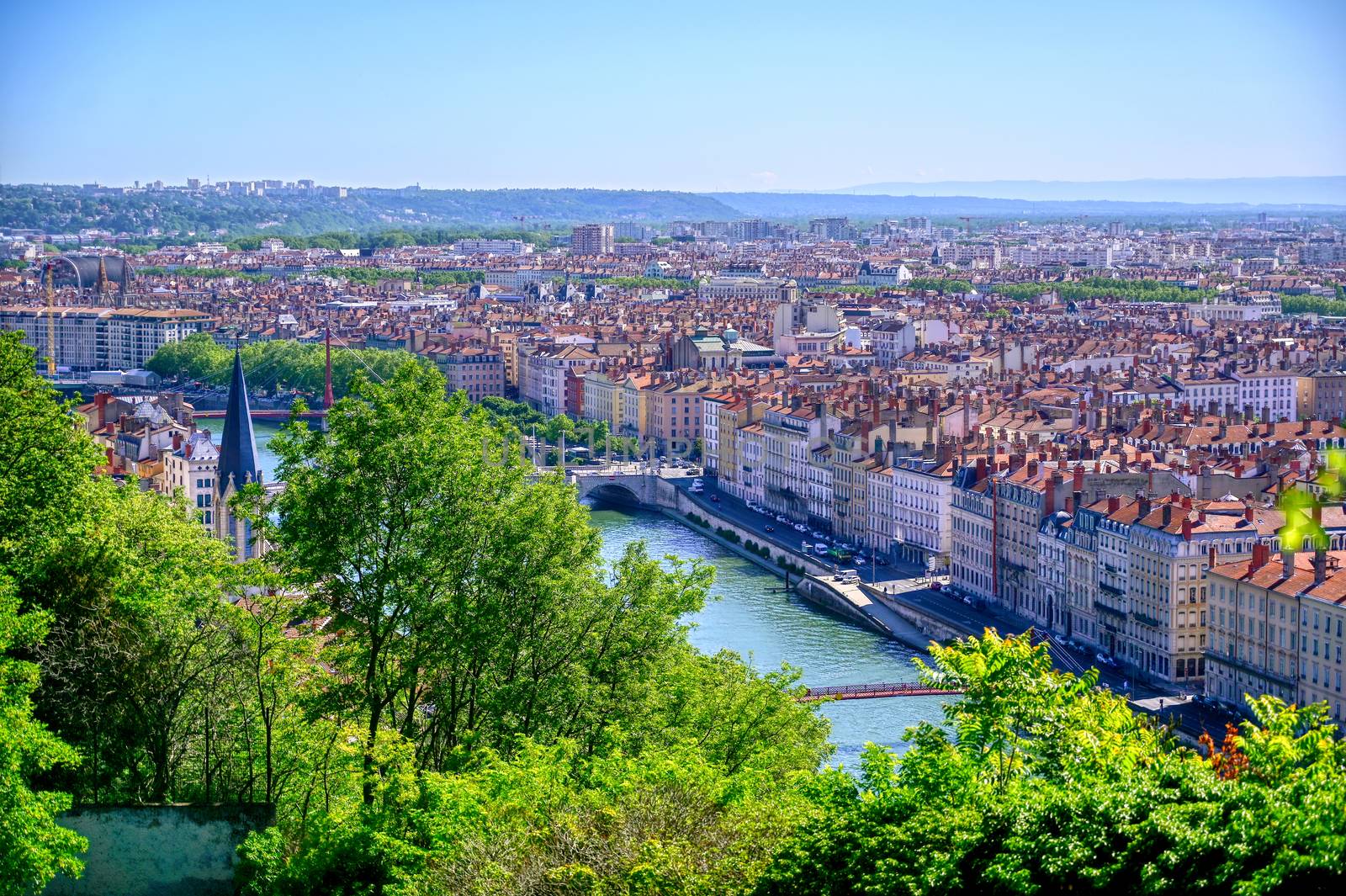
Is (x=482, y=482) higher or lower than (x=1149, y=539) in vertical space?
higher

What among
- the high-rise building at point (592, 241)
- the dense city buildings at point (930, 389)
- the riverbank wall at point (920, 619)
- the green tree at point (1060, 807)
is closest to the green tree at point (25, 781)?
the green tree at point (1060, 807)

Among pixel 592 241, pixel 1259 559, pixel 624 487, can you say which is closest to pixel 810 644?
pixel 1259 559

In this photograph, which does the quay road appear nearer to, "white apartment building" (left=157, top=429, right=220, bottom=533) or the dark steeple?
the dark steeple

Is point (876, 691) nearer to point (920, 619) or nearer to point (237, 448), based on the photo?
point (920, 619)

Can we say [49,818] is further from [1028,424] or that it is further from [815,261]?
[815,261]

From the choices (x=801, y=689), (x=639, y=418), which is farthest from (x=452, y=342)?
(x=801, y=689)

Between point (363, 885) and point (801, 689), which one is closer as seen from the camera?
point (363, 885)

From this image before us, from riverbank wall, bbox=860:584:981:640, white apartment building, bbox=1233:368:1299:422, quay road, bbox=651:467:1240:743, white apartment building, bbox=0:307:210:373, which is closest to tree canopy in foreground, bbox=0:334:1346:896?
quay road, bbox=651:467:1240:743

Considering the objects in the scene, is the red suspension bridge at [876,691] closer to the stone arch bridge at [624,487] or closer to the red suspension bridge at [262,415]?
the stone arch bridge at [624,487]
